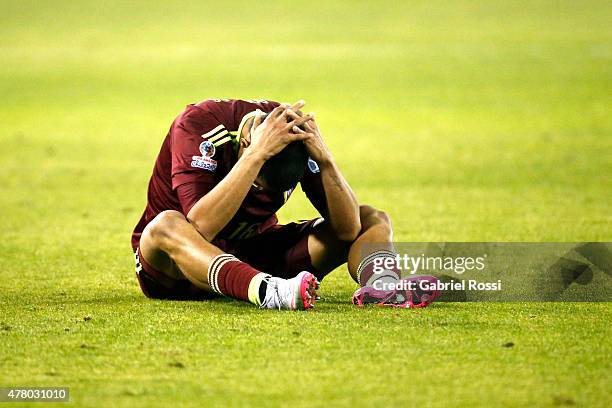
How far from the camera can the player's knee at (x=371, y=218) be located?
7250 mm

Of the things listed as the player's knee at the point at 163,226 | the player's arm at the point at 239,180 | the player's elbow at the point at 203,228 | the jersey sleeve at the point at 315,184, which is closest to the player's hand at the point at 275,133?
the player's arm at the point at 239,180

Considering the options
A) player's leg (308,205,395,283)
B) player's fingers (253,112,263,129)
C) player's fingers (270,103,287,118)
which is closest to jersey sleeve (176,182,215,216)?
player's fingers (253,112,263,129)

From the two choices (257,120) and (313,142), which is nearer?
(313,142)

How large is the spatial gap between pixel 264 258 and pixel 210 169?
33.4 inches

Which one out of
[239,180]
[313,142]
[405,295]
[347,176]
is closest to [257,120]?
[313,142]

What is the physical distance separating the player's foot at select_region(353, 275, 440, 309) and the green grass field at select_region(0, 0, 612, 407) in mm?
177

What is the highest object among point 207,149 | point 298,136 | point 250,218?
point 298,136

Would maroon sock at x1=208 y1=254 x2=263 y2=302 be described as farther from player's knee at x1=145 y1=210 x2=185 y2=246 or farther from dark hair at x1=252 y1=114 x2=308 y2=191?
dark hair at x1=252 y1=114 x2=308 y2=191

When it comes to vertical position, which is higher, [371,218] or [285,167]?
[285,167]

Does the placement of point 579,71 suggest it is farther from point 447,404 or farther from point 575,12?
point 447,404

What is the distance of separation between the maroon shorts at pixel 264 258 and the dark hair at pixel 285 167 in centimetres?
69

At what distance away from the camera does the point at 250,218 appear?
7.40 metres

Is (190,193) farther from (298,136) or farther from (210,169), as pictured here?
(298,136)

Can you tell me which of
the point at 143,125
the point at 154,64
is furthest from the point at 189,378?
the point at 154,64
